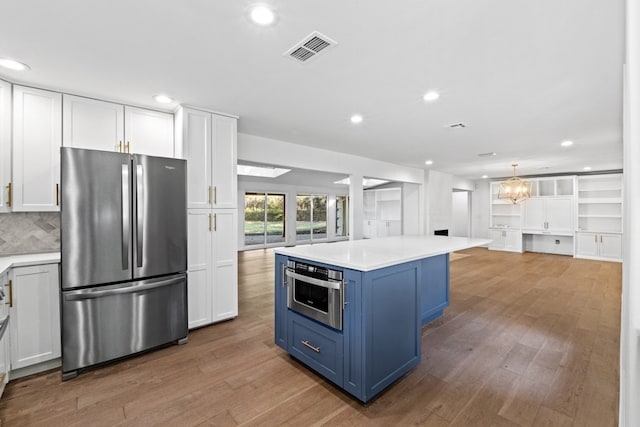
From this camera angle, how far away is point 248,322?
353 centimetres

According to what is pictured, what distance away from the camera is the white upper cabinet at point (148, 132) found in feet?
10.2

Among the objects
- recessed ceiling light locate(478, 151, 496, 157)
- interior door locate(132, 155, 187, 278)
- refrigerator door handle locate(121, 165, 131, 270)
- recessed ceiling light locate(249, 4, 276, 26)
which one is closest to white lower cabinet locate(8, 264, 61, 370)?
refrigerator door handle locate(121, 165, 131, 270)

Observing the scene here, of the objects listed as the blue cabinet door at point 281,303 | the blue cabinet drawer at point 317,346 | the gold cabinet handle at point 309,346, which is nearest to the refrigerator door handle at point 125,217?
the blue cabinet door at point 281,303

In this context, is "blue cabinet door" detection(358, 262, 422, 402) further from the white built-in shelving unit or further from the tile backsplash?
the white built-in shelving unit

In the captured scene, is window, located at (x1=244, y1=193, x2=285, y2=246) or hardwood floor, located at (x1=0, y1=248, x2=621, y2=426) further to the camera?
window, located at (x1=244, y1=193, x2=285, y2=246)

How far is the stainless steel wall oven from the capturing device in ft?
7.04

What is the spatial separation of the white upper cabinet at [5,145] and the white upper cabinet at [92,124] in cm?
37

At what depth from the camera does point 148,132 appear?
10.6 feet

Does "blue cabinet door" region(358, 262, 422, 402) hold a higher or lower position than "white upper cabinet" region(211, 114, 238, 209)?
lower

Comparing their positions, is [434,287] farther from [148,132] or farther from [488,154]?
[148,132]

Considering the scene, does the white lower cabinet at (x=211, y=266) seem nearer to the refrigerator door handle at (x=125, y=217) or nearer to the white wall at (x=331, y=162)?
the refrigerator door handle at (x=125, y=217)

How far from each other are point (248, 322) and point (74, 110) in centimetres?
290

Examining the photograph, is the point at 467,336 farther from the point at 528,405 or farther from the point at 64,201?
the point at 64,201

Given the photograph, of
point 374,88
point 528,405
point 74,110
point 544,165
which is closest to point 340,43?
point 374,88
